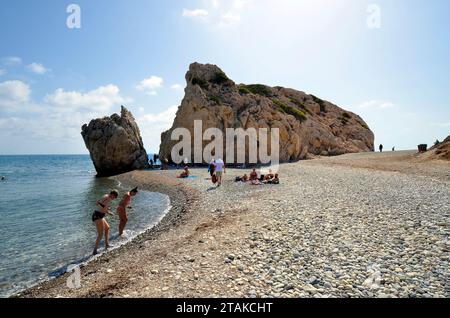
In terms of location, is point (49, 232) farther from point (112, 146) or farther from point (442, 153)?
point (442, 153)

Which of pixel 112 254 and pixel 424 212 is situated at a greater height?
pixel 424 212

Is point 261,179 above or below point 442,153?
below

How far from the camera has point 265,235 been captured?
11.2 meters

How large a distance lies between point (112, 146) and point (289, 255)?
5223 cm

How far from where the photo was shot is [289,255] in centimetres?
900

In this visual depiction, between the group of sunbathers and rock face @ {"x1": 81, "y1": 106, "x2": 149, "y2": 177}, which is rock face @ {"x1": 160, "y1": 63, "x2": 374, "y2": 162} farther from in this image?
the group of sunbathers

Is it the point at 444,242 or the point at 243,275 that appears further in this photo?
the point at 444,242

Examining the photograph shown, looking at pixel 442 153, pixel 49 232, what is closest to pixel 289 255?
pixel 49 232

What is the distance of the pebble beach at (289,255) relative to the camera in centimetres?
695

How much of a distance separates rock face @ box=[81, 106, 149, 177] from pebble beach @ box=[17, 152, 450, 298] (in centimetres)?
4185

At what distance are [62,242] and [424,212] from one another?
18.0m
